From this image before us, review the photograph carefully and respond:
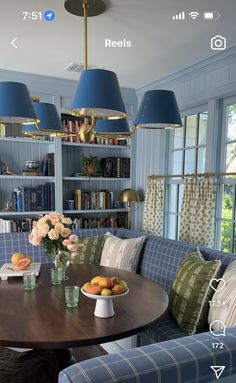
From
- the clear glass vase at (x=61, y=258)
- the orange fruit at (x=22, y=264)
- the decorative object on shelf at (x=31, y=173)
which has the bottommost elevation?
the orange fruit at (x=22, y=264)

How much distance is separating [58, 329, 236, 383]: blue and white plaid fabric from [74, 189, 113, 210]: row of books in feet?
10.3

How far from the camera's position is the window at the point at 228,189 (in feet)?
9.26

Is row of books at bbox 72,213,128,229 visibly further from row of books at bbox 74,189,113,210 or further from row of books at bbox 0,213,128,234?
row of books at bbox 74,189,113,210

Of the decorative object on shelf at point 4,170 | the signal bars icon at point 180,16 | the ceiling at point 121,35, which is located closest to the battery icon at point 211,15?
the ceiling at point 121,35

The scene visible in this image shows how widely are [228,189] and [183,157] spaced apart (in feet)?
2.49

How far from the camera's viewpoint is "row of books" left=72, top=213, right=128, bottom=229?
3904 mm

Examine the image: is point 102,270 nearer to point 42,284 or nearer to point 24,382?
point 42,284

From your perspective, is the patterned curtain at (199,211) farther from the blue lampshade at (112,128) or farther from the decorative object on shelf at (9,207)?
the decorative object on shelf at (9,207)

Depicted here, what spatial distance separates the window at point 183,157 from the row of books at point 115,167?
28.0 inches

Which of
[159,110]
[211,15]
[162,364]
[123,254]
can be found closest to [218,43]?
[211,15]

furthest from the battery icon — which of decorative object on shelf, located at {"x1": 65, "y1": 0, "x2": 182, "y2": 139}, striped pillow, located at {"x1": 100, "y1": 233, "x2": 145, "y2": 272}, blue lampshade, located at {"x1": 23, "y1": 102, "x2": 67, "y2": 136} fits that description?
striped pillow, located at {"x1": 100, "y1": 233, "x2": 145, "y2": 272}

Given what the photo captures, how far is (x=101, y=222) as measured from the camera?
4062mm

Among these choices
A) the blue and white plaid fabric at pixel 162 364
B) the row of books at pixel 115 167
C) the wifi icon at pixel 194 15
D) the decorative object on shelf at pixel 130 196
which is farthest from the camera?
the row of books at pixel 115 167

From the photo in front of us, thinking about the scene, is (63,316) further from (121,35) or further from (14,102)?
(121,35)
